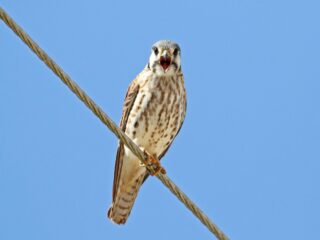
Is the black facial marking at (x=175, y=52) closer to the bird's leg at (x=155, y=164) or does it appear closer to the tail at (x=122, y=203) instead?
the bird's leg at (x=155, y=164)

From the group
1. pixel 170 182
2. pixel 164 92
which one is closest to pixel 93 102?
pixel 170 182

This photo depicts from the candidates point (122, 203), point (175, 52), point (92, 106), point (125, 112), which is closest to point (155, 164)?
point (125, 112)

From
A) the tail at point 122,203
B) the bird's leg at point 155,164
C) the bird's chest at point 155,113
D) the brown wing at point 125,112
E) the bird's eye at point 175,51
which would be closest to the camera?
the bird's leg at point 155,164

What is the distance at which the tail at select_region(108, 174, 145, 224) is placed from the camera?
674 cm

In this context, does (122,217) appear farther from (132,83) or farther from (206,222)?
(206,222)

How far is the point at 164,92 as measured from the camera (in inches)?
251

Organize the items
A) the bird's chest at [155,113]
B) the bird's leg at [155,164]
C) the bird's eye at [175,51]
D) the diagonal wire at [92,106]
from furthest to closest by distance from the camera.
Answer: the bird's eye at [175,51], the bird's chest at [155,113], the bird's leg at [155,164], the diagonal wire at [92,106]

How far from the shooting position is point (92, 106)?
438cm

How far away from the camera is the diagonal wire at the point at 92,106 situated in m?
4.06

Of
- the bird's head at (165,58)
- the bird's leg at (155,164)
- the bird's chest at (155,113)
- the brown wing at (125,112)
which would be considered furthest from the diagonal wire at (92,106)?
the bird's head at (165,58)

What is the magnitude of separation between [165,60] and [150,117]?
50 cm

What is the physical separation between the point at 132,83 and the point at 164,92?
34 centimetres

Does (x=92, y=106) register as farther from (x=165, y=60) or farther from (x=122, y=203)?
(x=122, y=203)

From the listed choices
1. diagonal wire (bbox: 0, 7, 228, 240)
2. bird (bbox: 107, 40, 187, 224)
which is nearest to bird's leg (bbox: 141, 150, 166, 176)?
bird (bbox: 107, 40, 187, 224)
